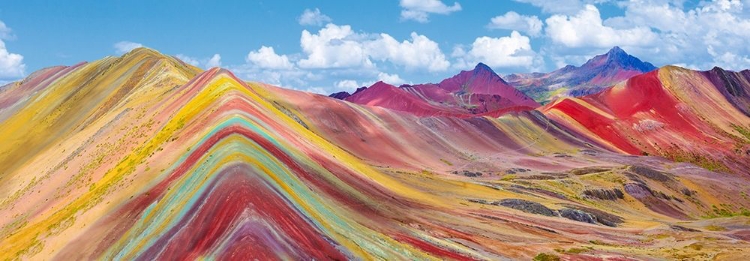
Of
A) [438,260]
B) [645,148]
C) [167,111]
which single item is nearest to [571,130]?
[645,148]

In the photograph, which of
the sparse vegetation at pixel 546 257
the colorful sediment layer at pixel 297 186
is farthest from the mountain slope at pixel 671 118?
the sparse vegetation at pixel 546 257

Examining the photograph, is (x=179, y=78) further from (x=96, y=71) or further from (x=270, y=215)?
(x=270, y=215)

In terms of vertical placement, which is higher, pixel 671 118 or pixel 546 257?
pixel 671 118

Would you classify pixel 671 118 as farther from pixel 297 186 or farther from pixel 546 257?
pixel 297 186

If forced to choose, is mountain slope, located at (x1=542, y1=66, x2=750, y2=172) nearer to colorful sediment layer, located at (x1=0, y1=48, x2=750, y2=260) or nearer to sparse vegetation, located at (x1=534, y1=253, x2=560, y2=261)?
colorful sediment layer, located at (x1=0, y1=48, x2=750, y2=260)

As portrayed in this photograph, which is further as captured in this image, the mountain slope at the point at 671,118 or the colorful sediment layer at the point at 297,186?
the mountain slope at the point at 671,118

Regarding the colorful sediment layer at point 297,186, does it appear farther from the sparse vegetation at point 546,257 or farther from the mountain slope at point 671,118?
the mountain slope at point 671,118

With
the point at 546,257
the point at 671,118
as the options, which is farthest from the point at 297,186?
the point at 671,118

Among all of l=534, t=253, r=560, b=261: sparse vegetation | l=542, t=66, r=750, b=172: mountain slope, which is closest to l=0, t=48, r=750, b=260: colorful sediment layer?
l=534, t=253, r=560, b=261: sparse vegetation
